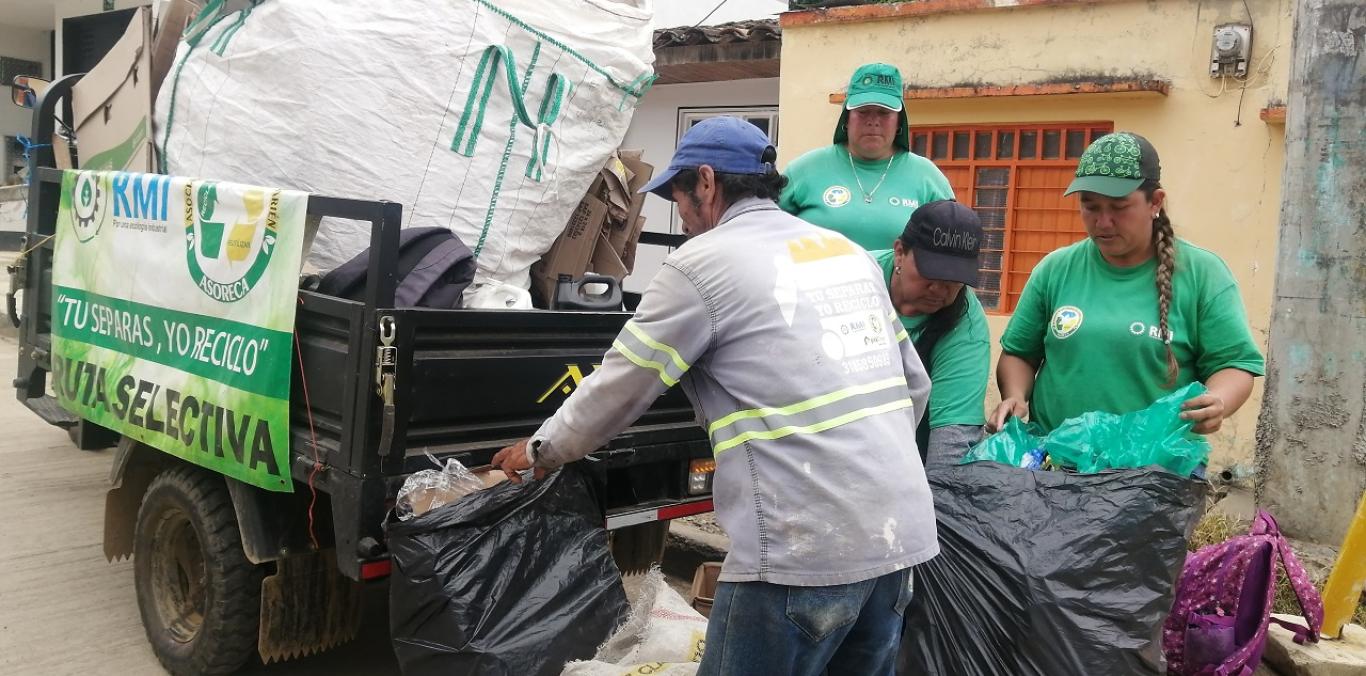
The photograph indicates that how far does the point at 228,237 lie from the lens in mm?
3238

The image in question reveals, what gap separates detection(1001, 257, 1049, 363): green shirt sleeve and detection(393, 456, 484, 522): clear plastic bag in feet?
4.92

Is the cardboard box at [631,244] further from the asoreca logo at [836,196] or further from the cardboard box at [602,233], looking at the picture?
the asoreca logo at [836,196]

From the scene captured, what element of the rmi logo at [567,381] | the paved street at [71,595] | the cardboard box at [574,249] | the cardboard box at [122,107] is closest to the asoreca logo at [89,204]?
the cardboard box at [122,107]

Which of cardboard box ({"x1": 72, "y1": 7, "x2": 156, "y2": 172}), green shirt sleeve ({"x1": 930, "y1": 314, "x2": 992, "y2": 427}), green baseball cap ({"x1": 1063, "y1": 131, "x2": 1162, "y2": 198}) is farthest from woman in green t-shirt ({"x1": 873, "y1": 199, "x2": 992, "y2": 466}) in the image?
cardboard box ({"x1": 72, "y1": 7, "x2": 156, "y2": 172})

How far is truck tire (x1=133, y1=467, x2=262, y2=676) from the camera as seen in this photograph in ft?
10.7

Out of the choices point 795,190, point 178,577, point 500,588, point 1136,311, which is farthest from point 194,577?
point 1136,311

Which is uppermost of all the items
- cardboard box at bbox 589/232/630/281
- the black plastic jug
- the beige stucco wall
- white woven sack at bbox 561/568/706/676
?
the beige stucco wall

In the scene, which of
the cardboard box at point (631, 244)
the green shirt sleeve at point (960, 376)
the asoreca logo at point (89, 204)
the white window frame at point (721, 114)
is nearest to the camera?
the green shirt sleeve at point (960, 376)

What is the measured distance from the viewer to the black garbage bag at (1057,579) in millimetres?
2326

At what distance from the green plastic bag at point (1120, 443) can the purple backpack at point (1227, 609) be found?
571 mm

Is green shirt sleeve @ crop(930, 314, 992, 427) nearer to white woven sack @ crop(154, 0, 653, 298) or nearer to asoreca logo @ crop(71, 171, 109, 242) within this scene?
white woven sack @ crop(154, 0, 653, 298)

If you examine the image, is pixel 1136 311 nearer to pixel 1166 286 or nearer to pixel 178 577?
pixel 1166 286

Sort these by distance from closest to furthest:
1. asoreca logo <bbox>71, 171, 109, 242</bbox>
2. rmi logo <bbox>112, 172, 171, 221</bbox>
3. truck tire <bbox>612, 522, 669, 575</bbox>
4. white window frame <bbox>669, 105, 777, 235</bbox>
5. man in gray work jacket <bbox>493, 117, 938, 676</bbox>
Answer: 1. man in gray work jacket <bbox>493, 117, 938, 676</bbox>
2. rmi logo <bbox>112, 172, 171, 221</bbox>
3. asoreca logo <bbox>71, 171, 109, 242</bbox>
4. truck tire <bbox>612, 522, 669, 575</bbox>
5. white window frame <bbox>669, 105, 777, 235</bbox>

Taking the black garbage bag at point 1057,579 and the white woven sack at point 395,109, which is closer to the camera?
the black garbage bag at point 1057,579
